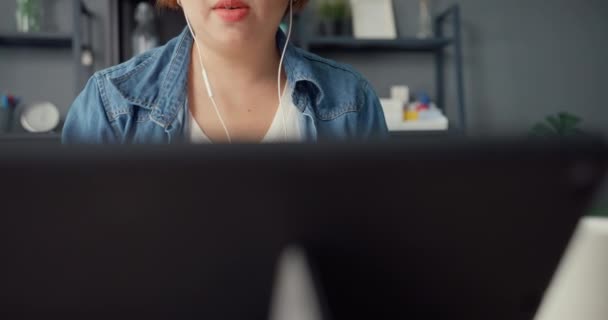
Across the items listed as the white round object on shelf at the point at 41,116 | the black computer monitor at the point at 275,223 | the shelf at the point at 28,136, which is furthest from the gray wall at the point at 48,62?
the black computer monitor at the point at 275,223

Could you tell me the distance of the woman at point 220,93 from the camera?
1.00 metres

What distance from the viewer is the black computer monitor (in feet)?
0.82

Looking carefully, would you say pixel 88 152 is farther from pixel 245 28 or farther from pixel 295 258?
pixel 245 28

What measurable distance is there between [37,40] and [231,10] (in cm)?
189

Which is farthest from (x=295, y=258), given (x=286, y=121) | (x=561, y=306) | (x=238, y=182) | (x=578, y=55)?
(x=578, y=55)

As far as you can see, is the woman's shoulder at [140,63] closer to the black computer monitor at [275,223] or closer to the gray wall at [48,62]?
the black computer monitor at [275,223]

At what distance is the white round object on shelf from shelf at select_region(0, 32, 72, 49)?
298 millimetres

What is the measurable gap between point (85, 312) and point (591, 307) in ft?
1.58

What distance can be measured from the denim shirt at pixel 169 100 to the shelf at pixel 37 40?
1.46 m

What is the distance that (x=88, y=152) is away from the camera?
0.24 meters

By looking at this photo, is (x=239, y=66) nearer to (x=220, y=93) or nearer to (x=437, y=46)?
(x=220, y=93)

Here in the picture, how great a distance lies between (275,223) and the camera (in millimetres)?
282

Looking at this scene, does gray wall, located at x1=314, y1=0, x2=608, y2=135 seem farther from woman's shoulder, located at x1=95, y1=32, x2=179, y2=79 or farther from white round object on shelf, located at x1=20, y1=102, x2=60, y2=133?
woman's shoulder, located at x1=95, y1=32, x2=179, y2=79

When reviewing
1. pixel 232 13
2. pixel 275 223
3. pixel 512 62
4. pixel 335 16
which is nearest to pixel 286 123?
pixel 232 13
